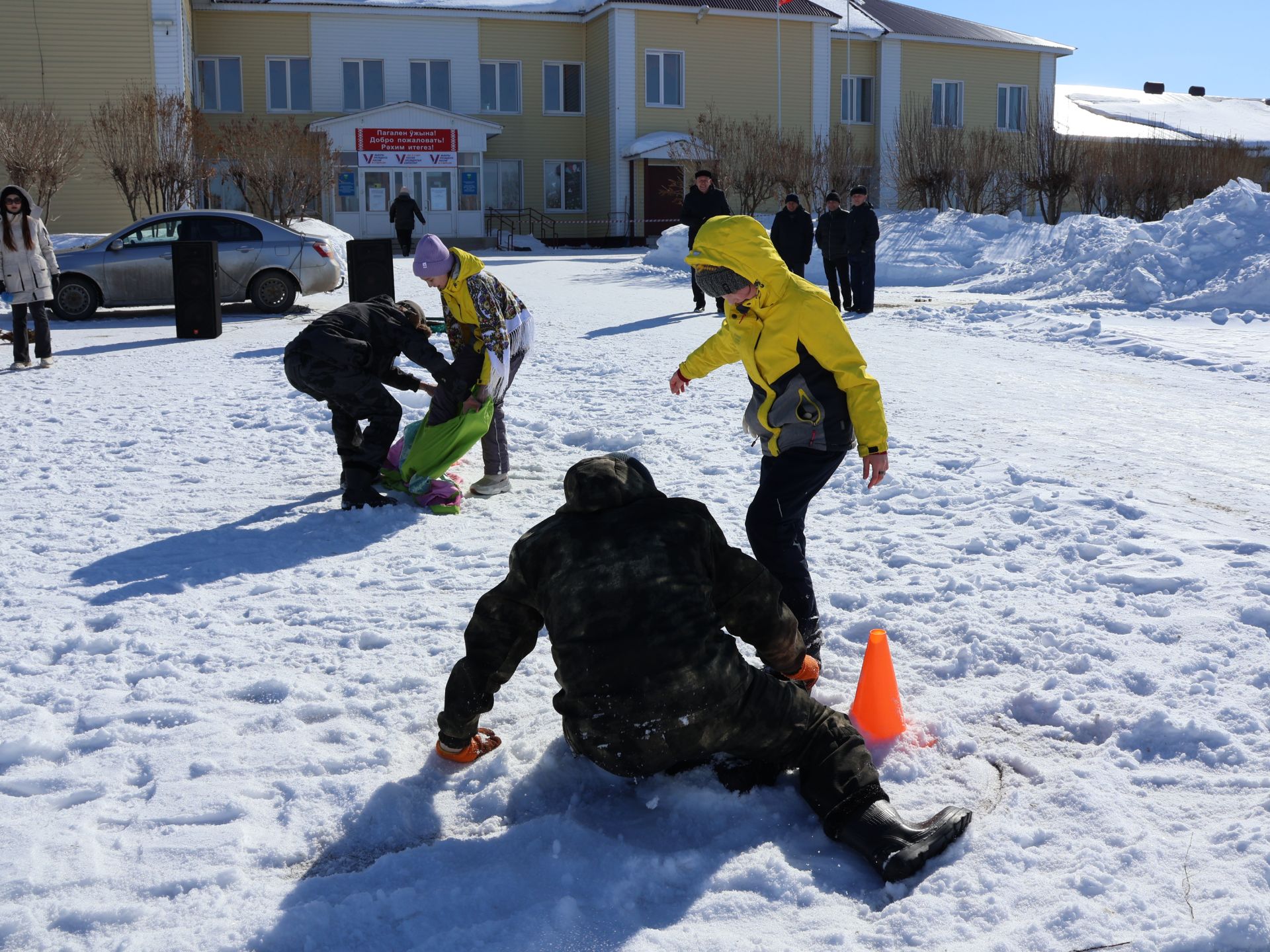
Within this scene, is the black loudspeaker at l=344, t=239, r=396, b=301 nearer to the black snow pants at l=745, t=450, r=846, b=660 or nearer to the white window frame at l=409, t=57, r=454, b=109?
the black snow pants at l=745, t=450, r=846, b=660

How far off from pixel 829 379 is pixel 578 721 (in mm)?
1436

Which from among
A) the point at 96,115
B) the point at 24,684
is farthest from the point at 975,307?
the point at 96,115

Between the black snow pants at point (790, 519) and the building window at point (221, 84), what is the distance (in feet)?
122

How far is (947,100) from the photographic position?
4166cm

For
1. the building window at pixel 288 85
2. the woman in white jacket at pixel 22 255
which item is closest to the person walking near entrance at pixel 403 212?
the building window at pixel 288 85

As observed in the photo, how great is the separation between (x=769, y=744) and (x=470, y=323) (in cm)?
375

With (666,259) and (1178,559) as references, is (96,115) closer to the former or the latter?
(666,259)

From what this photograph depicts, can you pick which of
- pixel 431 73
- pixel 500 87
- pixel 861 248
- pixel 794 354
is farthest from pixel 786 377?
pixel 500 87

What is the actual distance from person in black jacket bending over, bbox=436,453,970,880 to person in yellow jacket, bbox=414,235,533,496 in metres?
3.27

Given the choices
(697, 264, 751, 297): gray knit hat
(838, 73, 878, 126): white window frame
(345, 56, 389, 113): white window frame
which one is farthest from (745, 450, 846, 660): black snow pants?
(838, 73, 878, 126): white window frame

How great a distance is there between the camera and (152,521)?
20.2ft

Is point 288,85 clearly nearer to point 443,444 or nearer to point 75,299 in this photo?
point 75,299

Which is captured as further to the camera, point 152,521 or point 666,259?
point 666,259

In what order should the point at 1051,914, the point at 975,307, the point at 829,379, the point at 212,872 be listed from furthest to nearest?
the point at 975,307 < the point at 829,379 < the point at 212,872 < the point at 1051,914
